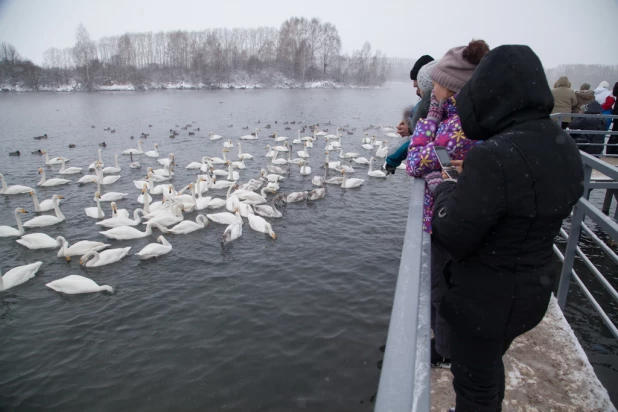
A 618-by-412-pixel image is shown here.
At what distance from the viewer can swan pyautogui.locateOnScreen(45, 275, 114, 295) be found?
7.31 m

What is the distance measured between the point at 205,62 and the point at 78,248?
95.6 meters

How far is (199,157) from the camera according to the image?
745 inches

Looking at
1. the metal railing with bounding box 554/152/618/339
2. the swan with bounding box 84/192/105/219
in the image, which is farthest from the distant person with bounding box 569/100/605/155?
the swan with bounding box 84/192/105/219

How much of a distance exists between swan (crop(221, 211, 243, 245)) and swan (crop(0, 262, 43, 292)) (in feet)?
12.8

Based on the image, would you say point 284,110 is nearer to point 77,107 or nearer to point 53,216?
point 77,107

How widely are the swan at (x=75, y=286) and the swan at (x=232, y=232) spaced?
109 inches

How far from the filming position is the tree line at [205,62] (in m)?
70.5

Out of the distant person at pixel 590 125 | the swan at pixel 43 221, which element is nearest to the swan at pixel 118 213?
the swan at pixel 43 221

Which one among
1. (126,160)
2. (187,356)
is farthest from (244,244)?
(126,160)

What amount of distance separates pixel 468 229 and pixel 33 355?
688 centimetres

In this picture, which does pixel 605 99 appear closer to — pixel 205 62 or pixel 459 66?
pixel 459 66

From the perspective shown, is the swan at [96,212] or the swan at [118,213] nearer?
the swan at [118,213]

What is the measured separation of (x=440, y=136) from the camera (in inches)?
111

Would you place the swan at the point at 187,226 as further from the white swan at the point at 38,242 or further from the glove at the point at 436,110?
the glove at the point at 436,110
